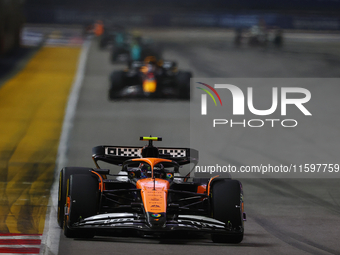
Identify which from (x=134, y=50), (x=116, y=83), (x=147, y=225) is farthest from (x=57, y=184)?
(x=134, y=50)

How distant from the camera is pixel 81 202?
8875 mm

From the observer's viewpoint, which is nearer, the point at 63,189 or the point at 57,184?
the point at 63,189

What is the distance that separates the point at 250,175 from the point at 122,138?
18.8ft

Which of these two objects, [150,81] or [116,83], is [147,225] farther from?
[116,83]

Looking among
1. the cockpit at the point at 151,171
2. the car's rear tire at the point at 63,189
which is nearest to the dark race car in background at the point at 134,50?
the cockpit at the point at 151,171

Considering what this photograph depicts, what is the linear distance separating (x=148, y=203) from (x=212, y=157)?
323 inches

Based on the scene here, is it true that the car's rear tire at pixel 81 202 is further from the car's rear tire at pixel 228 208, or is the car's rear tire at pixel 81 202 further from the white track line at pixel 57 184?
the car's rear tire at pixel 228 208

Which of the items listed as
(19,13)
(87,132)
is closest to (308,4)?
(19,13)

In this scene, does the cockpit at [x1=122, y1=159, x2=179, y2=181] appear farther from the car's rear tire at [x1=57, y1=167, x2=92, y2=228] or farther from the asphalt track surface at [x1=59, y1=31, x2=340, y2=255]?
the asphalt track surface at [x1=59, y1=31, x2=340, y2=255]

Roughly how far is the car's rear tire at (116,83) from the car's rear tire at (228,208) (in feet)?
51.6

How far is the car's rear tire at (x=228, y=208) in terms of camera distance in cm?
891

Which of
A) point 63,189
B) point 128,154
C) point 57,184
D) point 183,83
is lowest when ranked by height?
point 183,83

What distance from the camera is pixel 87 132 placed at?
20188 mm

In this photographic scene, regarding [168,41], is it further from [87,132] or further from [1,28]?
[87,132]
